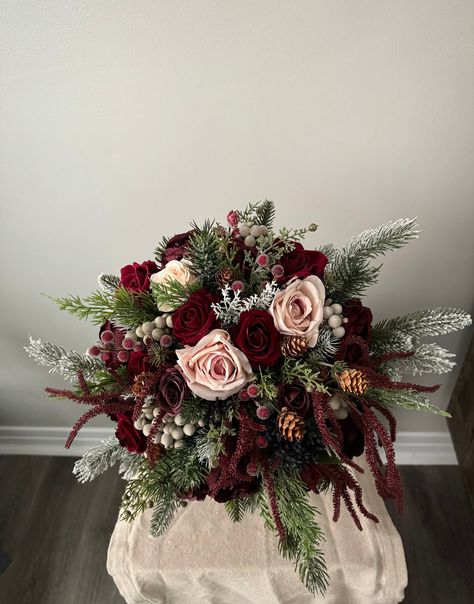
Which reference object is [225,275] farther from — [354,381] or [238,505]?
[238,505]

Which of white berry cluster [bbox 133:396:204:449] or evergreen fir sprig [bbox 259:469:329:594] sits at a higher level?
white berry cluster [bbox 133:396:204:449]

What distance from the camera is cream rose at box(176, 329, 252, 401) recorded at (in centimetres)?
57

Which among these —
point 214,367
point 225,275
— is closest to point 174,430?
point 214,367

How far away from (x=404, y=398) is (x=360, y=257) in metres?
0.23

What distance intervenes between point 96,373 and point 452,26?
86cm

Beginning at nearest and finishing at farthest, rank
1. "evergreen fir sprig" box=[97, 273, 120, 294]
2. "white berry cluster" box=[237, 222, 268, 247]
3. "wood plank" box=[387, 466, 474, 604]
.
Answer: "white berry cluster" box=[237, 222, 268, 247], "evergreen fir sprig" box=[97, 273, 120, 294], "wood plank" box=[387, 466, 474, 604]

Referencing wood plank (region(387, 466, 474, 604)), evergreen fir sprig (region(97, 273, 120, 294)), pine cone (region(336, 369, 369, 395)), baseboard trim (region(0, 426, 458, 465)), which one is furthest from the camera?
baseboard trim (region(0, 426, 458, 465))

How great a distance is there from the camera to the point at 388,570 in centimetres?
82

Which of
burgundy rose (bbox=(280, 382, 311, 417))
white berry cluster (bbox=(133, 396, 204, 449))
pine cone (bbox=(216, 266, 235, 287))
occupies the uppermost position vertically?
pine cone (bbox=(216, 266, 235, 287))

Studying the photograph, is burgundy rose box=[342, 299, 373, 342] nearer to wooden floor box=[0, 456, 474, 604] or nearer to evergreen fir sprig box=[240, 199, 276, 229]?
evergreen fir sprig box=[240, 199, 276, 229]

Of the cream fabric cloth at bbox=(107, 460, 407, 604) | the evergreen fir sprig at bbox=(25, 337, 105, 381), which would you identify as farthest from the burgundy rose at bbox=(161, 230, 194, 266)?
the cream fabric cloth at bbox=(107, 460, 407, 604)

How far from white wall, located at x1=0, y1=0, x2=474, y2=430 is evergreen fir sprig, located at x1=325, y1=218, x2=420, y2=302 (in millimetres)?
303

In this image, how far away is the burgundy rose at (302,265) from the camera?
0.63 m

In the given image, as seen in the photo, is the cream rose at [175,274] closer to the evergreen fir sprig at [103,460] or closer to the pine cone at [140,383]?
the pine cone at [140,383]
